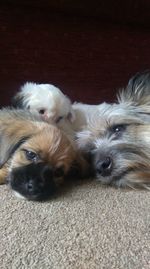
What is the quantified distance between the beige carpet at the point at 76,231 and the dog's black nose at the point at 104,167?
138 mm

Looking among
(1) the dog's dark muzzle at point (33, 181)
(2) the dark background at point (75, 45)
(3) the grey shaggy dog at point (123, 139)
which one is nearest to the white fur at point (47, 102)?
(3) the grey shaggy dog at point (123, 139)

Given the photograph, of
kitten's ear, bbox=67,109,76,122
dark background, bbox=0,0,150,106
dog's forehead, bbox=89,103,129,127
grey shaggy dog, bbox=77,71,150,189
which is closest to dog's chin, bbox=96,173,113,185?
grey shaggy dog, bbox=77,71,150,189

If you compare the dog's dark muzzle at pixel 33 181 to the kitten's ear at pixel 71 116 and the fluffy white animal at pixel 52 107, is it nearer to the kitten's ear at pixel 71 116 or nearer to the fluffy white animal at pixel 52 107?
the fluffy white animal at pixel 52 107

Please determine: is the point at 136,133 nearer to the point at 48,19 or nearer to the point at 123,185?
the point at 123,185

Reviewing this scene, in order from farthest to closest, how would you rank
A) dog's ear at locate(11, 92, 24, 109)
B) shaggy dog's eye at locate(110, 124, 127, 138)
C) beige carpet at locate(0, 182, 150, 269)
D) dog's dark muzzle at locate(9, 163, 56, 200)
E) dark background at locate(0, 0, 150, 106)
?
dark background at locate(0, 0, 150, 106), dog's ear at locate(11, 92, 24, 109), shaggy dog's eye at locate(110, 124, 127, 138), dog's dark muzzle at locate(9, 163, 56, 200), beige carpet at locate(0, 182, 150, 269)

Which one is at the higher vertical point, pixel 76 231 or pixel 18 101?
pixel 18 101

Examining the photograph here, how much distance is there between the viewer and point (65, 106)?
1.54 metres

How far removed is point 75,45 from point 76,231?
104 cm

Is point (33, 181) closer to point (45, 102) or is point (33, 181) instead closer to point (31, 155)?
A: point (31, 155)

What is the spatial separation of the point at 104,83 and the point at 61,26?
12.2 inches

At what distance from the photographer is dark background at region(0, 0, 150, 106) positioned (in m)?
1.70

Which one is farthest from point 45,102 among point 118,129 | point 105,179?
point 105,179

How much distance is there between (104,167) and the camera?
4.29 feet

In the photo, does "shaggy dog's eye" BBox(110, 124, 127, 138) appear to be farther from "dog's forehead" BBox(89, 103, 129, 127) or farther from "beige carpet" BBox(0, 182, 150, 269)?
"beige carpet" BBox(0, 182, 150, 269)
